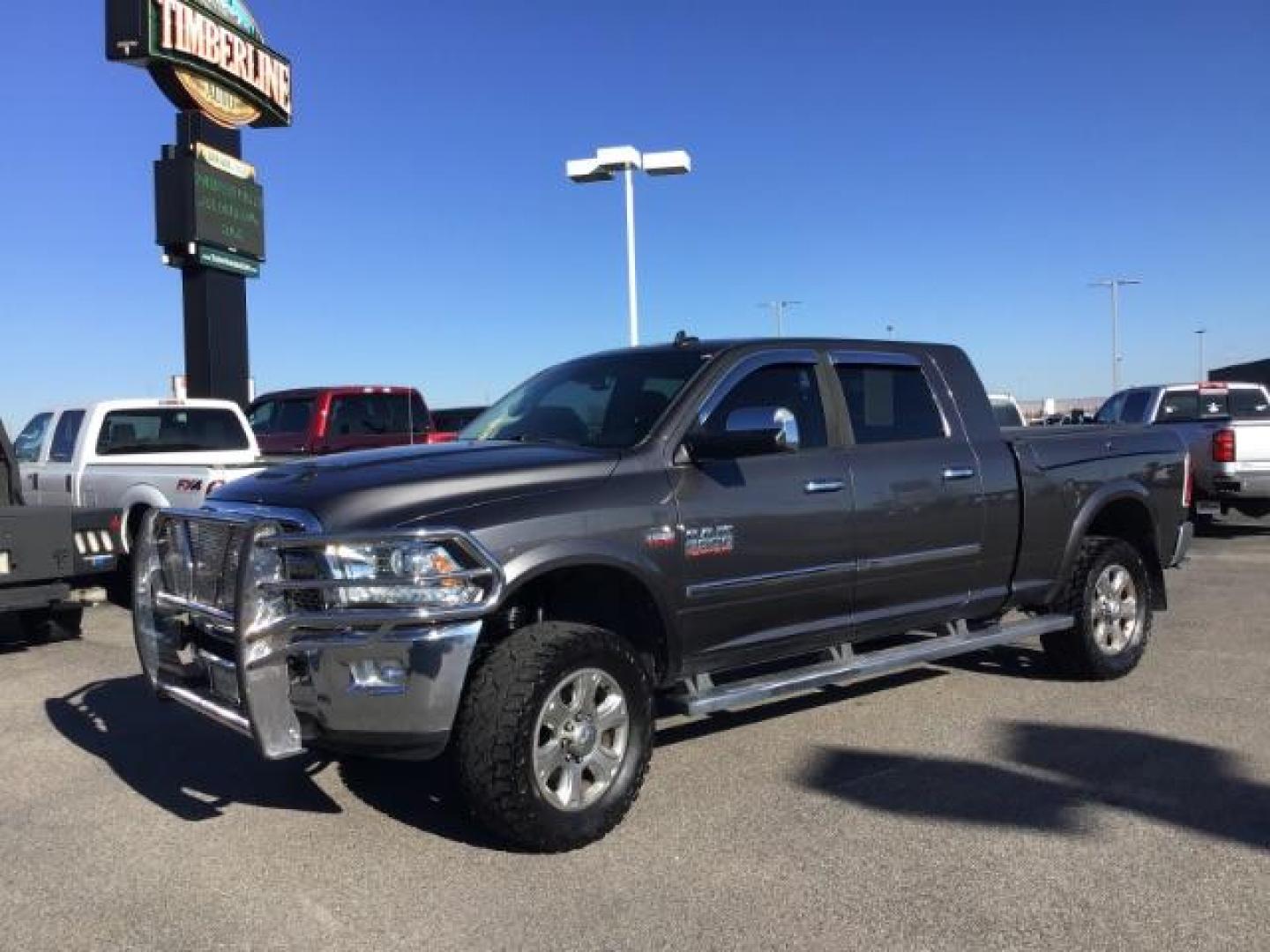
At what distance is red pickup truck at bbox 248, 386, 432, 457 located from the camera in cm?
1343

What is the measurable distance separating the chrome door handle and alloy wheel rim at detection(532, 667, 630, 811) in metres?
1.38

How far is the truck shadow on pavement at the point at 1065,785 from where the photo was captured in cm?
435

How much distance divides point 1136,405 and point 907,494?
1273 cm

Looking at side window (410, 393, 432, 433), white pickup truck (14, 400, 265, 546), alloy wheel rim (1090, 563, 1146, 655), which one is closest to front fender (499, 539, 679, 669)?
alloy wheel rim (1090, 563, 1146, 655)

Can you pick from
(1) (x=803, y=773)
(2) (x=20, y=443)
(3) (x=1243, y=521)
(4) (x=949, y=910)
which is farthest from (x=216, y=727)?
(3) (x=1243, y=521)

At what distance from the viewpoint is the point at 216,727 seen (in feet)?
19.4

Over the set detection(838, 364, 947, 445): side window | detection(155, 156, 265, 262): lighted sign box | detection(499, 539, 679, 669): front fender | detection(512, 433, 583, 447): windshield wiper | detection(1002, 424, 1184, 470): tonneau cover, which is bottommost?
detection(499, 539, 679, 669): front fender

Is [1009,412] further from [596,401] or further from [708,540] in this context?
[708,540]

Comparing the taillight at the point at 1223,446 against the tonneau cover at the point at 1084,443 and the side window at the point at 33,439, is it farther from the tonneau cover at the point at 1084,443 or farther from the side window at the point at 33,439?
the side window at the point at 33,439

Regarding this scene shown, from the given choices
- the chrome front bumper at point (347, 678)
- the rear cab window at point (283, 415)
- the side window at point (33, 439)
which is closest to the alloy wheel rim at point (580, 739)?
the chrome front bumper at point (347, 678)

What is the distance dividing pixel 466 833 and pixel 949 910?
6.01 ft

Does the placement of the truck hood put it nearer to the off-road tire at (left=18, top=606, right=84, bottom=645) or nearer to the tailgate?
the off-road tire at (left=18, top=606, right=84, bottom=645)

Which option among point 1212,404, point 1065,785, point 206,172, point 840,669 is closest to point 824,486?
point 840,669

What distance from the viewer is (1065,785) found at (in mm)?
4762
